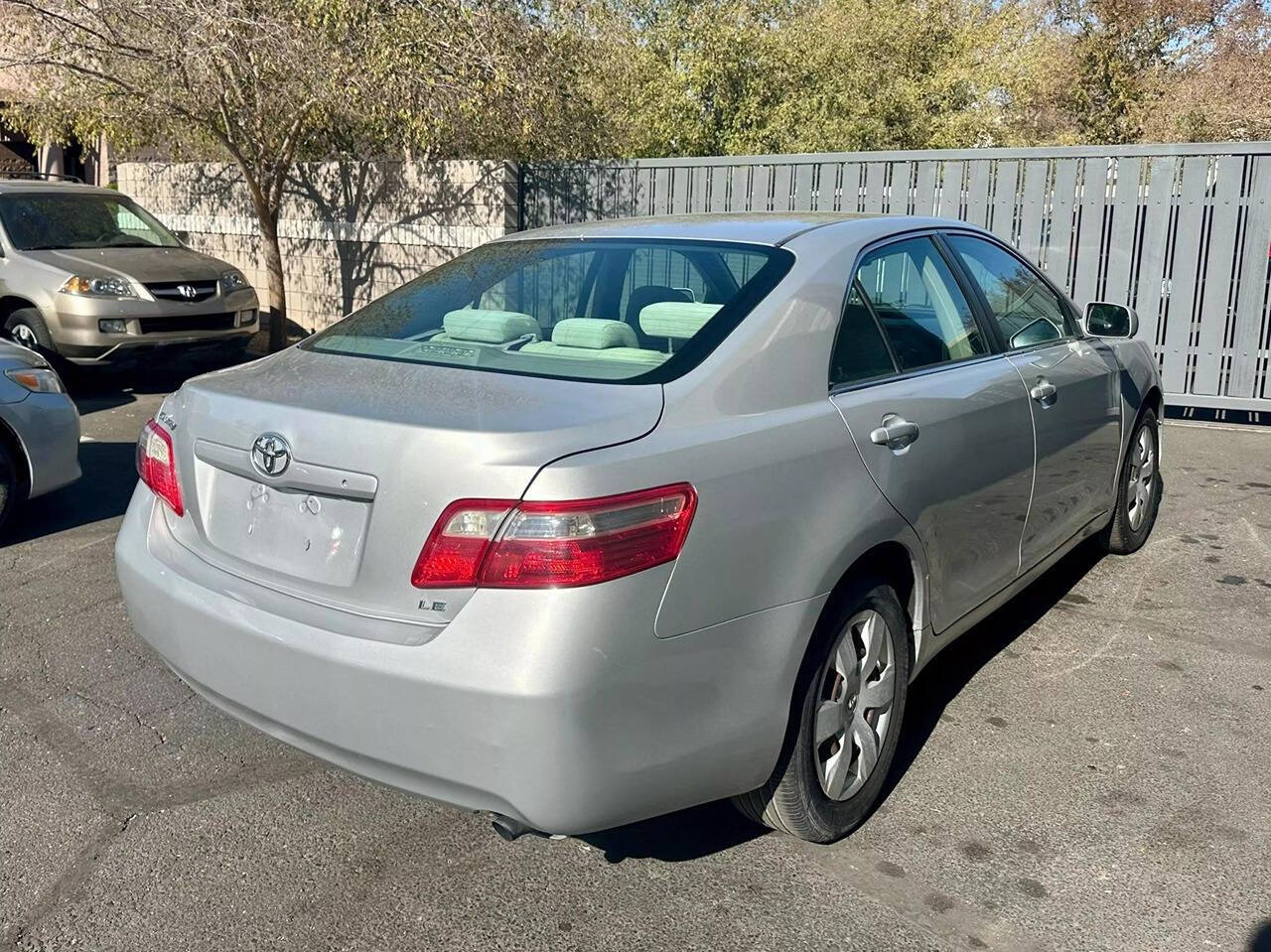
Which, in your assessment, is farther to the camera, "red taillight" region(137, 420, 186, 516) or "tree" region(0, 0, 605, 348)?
"tree" region(0, 0, 605, 348)

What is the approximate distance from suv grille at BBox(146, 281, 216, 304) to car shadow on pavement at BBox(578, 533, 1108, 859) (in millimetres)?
7557

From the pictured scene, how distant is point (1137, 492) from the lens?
5.71m

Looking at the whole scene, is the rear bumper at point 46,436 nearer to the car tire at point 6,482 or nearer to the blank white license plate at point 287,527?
the car tire at point 6,482

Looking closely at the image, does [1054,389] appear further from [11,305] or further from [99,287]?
[11,305]

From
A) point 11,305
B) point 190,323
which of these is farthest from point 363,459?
point 11,305

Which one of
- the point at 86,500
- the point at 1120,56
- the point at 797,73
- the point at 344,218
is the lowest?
the point at 86,500

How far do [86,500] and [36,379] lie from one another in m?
0.92

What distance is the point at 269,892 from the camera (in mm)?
2922

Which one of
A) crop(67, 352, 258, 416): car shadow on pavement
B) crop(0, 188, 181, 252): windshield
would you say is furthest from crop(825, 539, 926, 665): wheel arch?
crop(0, 188, 181, 252): windshield

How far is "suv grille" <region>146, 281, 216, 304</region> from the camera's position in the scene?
1005 centimetres

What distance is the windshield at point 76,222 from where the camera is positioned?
10.4 meters

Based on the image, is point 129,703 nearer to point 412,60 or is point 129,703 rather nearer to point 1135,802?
point 1135,802

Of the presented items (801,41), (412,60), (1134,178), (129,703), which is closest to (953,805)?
(129,703)

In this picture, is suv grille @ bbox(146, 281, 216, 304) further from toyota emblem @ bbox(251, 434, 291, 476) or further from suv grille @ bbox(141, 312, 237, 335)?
toyota emblem @ bbox(251, 434, 291, 476)
